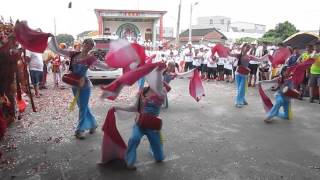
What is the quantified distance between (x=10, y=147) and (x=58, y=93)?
22.1ft

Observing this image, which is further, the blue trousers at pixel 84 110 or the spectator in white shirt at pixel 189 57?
the spectator in white shirt at pixel 189 57

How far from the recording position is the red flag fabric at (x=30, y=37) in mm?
5637

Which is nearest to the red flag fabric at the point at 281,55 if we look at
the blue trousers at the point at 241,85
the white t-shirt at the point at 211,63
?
the blue trousers at the point at 241,85

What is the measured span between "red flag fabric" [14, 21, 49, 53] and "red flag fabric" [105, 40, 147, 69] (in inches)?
53.4

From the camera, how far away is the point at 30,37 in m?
5.69

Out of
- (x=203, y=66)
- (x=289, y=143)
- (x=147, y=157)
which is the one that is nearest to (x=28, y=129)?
(x=147, y=157)

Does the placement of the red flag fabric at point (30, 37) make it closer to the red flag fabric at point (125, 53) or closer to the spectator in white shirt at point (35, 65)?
the red flag fabric at point (125, 53)

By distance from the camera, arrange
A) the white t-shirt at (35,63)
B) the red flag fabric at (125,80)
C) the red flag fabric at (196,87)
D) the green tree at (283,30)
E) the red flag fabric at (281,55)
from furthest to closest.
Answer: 1. the green tree at (283,30)
2. the white t-shirt at (35,63)
3. the red flag fabric at (281,55)
4. the red flag fabric at (196,87)
5. the red flag fabric at (125,80)

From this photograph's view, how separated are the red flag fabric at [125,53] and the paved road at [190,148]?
32.8 inches

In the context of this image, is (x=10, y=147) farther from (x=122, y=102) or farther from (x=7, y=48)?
(x=122, y=102)

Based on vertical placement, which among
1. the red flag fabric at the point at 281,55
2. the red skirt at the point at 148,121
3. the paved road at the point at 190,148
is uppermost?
the red flag fabric at the point at 281,55

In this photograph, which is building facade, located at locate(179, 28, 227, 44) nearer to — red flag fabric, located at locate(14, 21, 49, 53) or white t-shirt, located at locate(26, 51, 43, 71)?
white t-shirt, located at locate(26, 51, 43, 71)

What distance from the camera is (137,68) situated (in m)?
4.94

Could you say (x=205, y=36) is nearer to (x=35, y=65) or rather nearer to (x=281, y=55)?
(x=35, y=65)
